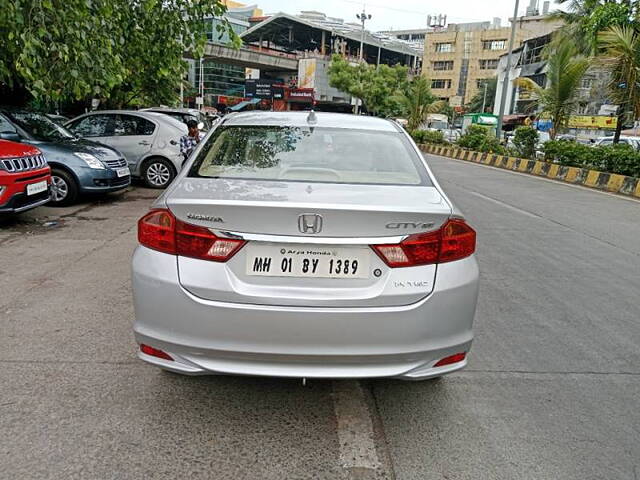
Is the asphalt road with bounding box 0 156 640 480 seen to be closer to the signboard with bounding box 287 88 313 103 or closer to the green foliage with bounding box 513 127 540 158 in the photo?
the green foliage with bounding box 513 127 540 158

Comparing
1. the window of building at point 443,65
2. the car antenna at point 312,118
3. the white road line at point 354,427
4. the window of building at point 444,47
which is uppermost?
the window of building at point 444,47

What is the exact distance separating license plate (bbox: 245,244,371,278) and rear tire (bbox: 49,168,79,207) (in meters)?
7.38

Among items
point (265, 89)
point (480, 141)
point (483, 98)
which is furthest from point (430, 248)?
point (483, 98)

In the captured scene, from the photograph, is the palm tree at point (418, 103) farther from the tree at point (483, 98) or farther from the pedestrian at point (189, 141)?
the tree at point (483, 98)

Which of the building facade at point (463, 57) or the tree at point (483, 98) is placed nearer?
the tree at point (483, 98)

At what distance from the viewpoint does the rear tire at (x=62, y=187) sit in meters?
8.89

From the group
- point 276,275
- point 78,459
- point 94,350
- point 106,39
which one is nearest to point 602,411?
point 276,275

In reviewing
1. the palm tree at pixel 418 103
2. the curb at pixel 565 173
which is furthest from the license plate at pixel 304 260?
the palm tree at pixel 418 103

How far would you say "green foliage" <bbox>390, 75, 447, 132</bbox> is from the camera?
36.7 meters

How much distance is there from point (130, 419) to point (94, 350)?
0.95m

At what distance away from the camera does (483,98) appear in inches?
2813

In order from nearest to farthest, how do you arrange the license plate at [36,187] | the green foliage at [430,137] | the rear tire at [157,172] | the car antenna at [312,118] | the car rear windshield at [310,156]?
the car rear windshield at [310,156] → the car antenna at [312,118] → the license plate at [36,187] → the rear tire at [157,172] → the green foliage at [430,137]

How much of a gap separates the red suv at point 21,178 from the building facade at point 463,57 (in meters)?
73.1

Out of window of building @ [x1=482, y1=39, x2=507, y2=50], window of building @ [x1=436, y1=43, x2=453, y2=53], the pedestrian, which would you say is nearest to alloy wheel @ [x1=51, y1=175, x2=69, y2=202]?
the pedestrian
